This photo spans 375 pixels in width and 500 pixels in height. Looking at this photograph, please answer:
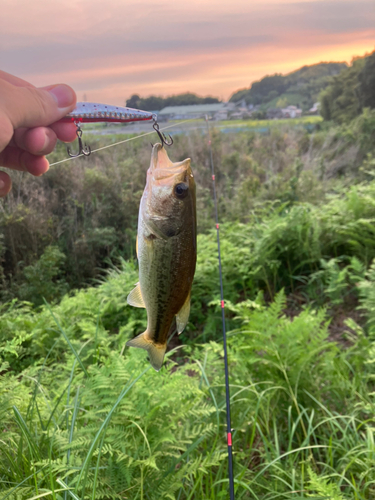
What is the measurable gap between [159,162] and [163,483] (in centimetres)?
141

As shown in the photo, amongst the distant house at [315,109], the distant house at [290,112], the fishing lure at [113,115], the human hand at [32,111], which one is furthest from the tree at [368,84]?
the fishing lure at [113,115]

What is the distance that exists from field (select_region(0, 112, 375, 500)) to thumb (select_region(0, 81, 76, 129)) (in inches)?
37.7

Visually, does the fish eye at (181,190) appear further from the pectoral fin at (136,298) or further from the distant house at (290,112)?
the distant house at (290,112)

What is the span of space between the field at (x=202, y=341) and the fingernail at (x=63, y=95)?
39.4 inches

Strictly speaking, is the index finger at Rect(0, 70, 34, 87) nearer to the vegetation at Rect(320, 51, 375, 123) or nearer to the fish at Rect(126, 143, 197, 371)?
the fish at Rect(126, 143, 197, 371)

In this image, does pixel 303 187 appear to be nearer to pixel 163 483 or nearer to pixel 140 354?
pixel 140 354

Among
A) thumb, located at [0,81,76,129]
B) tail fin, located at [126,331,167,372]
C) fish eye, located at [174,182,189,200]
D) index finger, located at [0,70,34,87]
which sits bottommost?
tail fin, located at [126,331,167,372]

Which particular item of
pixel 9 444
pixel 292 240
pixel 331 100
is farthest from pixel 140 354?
pixel 331 100

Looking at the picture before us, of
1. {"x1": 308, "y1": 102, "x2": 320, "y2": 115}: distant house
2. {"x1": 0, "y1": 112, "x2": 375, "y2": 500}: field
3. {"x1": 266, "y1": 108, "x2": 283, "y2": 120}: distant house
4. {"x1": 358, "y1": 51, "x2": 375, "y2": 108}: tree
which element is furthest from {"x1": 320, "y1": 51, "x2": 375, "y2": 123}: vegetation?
{"x1": 0, "y1": 112, "x2": 375, "y2": 500}: field

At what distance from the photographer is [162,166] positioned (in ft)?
2.69

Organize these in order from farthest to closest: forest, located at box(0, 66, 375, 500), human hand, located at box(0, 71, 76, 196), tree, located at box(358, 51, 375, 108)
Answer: tree, located at box(358, 51, 375, 108) < forest, located at box(0, 66, 375, 500) < human hand, located at box(0, 71, 76, 196)

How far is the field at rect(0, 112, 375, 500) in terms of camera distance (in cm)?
170

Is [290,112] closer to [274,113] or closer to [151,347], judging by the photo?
[274,113]

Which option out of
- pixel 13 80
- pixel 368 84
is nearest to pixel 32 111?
pixel 13 80
